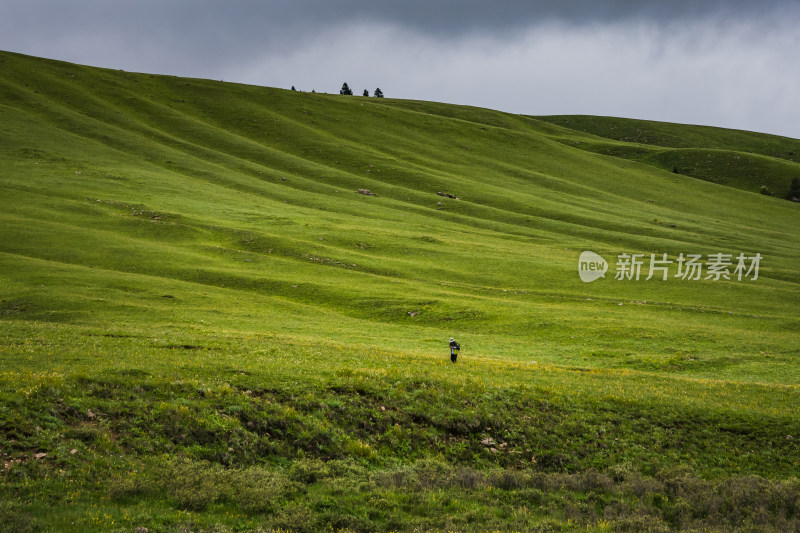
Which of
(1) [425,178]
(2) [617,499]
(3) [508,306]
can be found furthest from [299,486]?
(1) [425,178]

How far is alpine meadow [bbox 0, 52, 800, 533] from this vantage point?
1428 centimetres

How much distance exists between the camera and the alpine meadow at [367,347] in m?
14.3

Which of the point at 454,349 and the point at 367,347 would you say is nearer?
the point at 454,349

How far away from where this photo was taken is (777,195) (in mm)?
152250

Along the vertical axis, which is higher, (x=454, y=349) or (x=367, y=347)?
(x=454, y=349)

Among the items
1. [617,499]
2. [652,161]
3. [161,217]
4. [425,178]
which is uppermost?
[652,161]

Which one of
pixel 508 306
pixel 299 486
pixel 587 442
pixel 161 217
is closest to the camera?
pixel 299 486

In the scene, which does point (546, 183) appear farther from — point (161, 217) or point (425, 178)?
point (161, 217)

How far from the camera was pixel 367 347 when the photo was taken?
3369cm

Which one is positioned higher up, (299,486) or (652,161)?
(652,161)

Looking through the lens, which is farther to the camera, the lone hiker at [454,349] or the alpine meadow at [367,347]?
the lone hiker at [454,349]

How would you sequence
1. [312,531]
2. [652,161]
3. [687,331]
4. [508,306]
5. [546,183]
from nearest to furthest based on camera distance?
[312,531], [687,331], [508,306], [546,183], [652,161]

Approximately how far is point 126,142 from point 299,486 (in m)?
125

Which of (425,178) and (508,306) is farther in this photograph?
(425,178)
